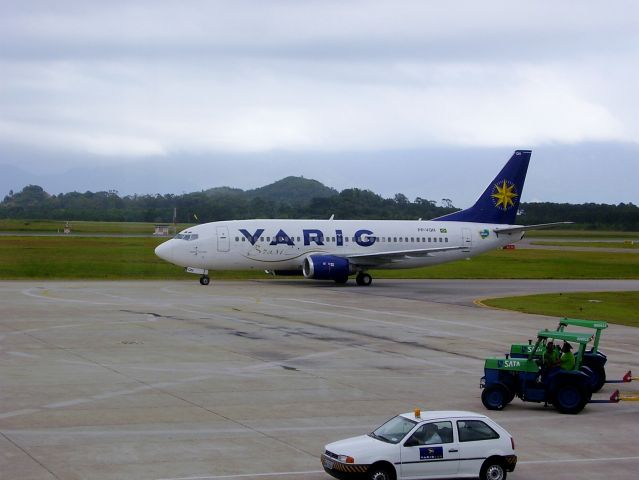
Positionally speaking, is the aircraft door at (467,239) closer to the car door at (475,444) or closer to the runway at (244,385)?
the runway at (244,385)

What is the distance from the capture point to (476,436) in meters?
17.3

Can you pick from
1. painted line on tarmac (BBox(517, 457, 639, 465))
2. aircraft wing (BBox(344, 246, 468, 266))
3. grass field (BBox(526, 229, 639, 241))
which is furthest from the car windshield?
grass field (BBox(526, 229, 639, 241))

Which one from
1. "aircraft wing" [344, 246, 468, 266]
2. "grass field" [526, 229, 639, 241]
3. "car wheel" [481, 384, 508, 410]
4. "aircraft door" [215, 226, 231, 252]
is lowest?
"car wheel" [481, 384, 508, 410]

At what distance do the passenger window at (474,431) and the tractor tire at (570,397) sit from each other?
22.1ft

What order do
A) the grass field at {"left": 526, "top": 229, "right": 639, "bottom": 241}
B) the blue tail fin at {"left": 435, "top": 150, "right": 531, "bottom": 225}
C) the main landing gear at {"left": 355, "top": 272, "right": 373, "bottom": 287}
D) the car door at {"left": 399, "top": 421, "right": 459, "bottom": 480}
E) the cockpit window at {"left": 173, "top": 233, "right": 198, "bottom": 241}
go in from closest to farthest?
the car door at {"left": 399, "top": 421, "right": 459, "bottom": 480} < the cockpit window at {"left": 173, "top": 233, "right": 198, "bottom": 241} < the main landing gear at {"left": 355, "top": 272, "right": 373, "bottom": 287} < the blue tail fin at {"left": 435, "top": 150, "right": 531, "bottom": 225} < the grass field at {"left": 526, "top": 229, "right": 639, "bottom": 241}

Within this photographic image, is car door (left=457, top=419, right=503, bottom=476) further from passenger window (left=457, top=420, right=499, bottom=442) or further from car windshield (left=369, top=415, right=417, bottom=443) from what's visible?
car windshield (left=369, top=415, right=417, bottom=443)

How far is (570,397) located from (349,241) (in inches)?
1573

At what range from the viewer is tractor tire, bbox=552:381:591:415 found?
77.2ft

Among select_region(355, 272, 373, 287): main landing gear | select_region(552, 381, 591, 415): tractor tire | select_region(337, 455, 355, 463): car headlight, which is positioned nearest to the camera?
select_region(337, 455, 355, 463): car headlight

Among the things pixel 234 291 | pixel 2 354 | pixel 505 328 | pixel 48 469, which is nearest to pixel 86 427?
pixel 48 469

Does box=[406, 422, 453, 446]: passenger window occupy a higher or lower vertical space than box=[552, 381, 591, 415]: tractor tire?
higher

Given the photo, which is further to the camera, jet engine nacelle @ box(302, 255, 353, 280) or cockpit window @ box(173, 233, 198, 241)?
jet engine nacelle @ box(302, 255, 353, 280)

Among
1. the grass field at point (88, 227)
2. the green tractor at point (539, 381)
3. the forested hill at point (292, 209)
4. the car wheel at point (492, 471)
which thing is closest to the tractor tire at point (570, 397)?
the green tractor at point (539, 381)

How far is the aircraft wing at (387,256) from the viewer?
62625 millimetres
